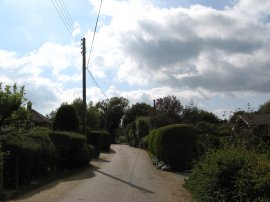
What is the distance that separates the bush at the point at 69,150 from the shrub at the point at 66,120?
342 cm

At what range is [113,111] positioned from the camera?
11600 cm

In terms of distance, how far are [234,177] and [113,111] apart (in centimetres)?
10485

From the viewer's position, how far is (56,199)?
1479cm

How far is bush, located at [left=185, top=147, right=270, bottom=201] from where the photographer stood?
32.4 feet

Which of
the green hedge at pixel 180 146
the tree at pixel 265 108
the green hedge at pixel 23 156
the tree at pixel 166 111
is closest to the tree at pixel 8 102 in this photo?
the green hedge at pixel 23 156

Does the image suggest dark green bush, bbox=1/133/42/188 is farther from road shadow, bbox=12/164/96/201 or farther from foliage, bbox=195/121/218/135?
foliage, bbox=195/121/218/135

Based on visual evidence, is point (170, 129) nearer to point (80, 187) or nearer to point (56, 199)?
point (80, 187)

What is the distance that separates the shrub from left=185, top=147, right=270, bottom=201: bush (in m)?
18.2

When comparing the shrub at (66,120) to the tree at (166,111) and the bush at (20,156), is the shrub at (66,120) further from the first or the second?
the tree at (166,111)

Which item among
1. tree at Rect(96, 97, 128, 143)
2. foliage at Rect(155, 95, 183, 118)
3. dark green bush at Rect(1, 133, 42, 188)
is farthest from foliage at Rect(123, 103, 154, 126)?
dark green bush at Rect(1, 133, 42, 188)

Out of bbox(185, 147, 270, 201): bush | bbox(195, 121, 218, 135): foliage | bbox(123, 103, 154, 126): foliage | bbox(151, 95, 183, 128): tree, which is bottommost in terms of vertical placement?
bbox(185, 147, 270, 201): bush

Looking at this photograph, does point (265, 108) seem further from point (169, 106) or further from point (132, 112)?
point (132, 112)

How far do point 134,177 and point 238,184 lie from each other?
11.9m

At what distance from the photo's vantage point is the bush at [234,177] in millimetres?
9883
